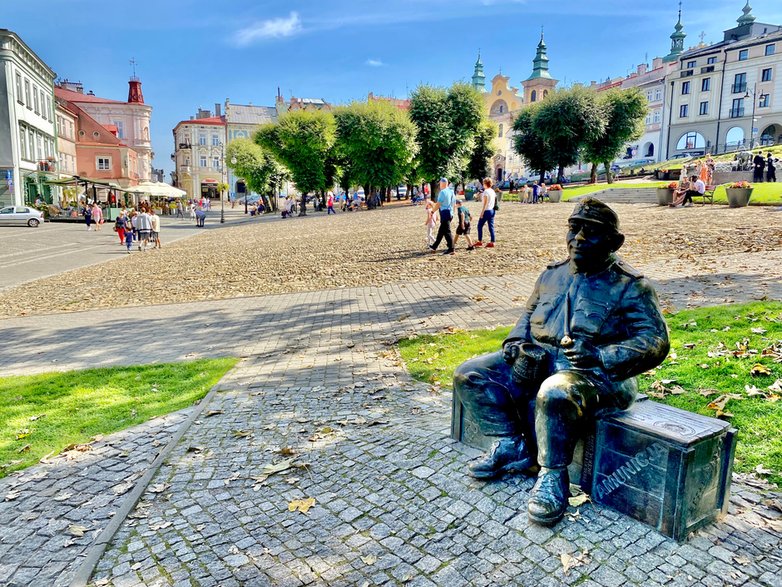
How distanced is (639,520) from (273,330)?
7.32m

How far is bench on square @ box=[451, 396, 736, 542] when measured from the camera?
10.0ft

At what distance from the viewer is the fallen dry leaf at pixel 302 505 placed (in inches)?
149

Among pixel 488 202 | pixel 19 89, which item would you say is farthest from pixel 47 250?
pixel 19 89

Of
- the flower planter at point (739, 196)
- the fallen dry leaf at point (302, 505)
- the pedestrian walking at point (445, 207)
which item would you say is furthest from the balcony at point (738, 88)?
the fallen dry leaf at point (302, 505)

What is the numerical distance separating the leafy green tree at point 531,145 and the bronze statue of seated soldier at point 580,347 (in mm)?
51126

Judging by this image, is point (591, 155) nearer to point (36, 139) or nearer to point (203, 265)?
point (203, 265)

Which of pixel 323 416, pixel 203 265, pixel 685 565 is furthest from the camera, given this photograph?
pixel 203 265

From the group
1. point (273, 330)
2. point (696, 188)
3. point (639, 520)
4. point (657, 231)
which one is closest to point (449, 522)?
point (639, 520)

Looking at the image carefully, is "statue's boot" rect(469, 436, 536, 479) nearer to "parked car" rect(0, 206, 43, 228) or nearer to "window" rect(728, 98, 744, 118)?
"parked car" rect(0, 206, 43, 228)

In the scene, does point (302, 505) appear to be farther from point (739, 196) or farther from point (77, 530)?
point (739, 196)

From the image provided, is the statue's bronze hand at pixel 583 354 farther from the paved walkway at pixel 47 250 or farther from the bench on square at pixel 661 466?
the paved walkway at pixel 47 250

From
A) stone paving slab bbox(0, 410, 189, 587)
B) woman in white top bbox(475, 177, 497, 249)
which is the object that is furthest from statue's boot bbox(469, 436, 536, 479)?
woman in white top bbox(475, 177, 497, 249)

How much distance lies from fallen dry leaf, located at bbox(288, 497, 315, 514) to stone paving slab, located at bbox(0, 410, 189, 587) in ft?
A: 4.16

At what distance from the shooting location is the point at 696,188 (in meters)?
28.2
